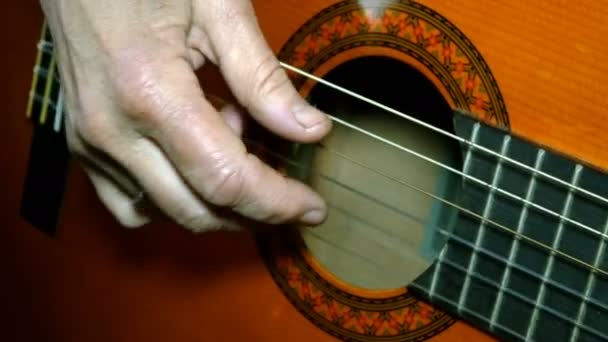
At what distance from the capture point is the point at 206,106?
0.68m

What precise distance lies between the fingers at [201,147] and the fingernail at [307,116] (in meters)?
0.06

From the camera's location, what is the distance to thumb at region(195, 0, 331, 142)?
27.5 inches

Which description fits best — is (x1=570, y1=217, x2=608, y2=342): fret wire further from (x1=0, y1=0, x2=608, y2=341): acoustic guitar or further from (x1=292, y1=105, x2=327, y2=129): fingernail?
(x1=292, y1=105, x2=327, y2=129): fingernail

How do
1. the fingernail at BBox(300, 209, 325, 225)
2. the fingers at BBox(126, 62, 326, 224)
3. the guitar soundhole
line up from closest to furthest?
the fingers at BBox(126, 62, 326, 224), the fingernail at BBox(300, 209, 325, 225), the guitar soundhole

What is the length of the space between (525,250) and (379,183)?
1.10ft

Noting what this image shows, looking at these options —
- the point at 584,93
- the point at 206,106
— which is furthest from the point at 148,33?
the point at 584,93

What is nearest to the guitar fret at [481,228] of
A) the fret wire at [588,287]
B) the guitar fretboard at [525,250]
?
the guitar fretboard at [525,250]

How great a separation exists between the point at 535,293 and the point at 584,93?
0.64ft

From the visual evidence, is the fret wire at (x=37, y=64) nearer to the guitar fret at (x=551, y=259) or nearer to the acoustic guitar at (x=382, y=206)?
the acoustic guitar at (x=382, y=206)

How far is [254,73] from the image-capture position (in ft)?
→ 2.28

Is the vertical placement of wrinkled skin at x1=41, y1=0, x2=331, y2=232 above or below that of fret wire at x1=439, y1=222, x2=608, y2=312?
above

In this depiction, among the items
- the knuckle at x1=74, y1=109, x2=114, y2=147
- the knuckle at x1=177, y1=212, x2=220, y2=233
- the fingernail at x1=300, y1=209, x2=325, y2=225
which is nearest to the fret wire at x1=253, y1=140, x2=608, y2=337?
the fingernail at x1=300, y1=209, x2=325, y2=225

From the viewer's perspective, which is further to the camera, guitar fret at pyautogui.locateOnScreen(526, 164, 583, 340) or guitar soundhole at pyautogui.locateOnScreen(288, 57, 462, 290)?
guitar soundhole at pyautogui.locateOnScreen(288, 57, 462, 290)

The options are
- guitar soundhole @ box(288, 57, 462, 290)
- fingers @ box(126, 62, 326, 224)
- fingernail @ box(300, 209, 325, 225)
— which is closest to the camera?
fingers @ box(126, 62, 326, 224)
